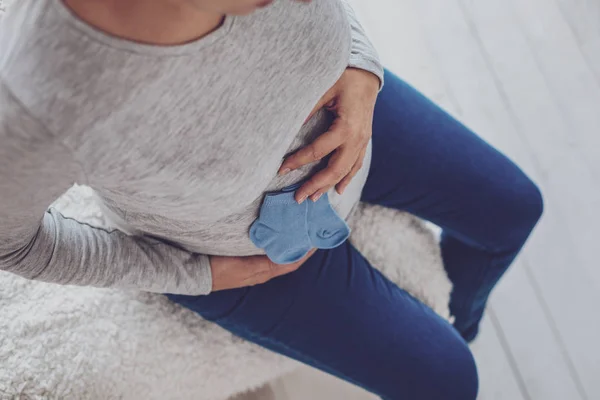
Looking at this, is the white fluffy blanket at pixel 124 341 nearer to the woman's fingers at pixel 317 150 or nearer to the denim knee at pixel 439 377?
the denim knee at pixel 439 377

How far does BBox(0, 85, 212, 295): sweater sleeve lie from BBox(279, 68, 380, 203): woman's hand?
0.18 meters

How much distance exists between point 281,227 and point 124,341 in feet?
0.92

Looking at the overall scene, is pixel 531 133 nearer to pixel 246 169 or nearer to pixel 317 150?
pixel 317 150

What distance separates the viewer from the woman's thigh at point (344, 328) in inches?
30.0

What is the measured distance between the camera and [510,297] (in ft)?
4.10

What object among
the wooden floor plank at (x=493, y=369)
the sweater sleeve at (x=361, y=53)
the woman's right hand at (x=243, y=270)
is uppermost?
the sweater sleeve at (x=361, y=53)

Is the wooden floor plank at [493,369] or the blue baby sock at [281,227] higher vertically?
the blue baby sock at [281,227]

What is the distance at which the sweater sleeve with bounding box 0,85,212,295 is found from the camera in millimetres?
440

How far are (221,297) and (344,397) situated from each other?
1.73ft

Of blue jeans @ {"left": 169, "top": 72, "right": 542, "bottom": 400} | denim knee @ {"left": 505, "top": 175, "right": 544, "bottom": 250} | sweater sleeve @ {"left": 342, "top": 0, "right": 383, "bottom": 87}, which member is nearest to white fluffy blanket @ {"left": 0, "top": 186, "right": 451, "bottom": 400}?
blue jeans @ {"left": 169, "top": 72, "right": 542, "bottom": 400}

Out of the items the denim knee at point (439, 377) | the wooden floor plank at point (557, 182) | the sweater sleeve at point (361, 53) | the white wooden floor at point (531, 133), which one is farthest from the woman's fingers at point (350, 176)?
the wooden floor plank at point (557, 182)

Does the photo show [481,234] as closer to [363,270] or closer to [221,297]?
[363,270]

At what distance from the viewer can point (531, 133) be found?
1.36 m

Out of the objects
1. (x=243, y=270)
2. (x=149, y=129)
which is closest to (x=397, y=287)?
(x=243, y=270)
